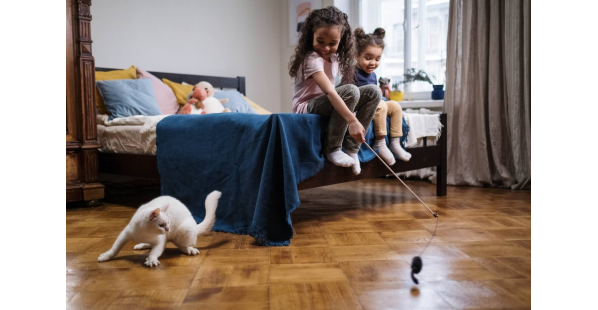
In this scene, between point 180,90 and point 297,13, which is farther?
point 297,13

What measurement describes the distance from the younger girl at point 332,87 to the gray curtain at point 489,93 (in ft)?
4.55

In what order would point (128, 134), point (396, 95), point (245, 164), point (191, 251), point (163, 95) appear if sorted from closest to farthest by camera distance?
1. point (191, 251)
2. point (245, 164)
3. point (128, 134)
4. point (163, 95)
5. point (396, 95)

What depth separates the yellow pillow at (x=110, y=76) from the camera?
274 cm

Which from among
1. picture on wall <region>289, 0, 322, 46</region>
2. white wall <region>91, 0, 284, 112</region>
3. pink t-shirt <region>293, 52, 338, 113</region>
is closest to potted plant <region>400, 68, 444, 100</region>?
picture on wall <region>289, 0, 322, 46</region>

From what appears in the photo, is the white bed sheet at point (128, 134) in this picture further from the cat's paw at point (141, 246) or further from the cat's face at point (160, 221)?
the cat's face at point (160, 221)

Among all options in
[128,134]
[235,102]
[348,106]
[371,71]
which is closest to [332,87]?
[348,106]

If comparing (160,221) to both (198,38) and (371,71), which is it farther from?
(198,38)

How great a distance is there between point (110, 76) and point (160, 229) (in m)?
1.87

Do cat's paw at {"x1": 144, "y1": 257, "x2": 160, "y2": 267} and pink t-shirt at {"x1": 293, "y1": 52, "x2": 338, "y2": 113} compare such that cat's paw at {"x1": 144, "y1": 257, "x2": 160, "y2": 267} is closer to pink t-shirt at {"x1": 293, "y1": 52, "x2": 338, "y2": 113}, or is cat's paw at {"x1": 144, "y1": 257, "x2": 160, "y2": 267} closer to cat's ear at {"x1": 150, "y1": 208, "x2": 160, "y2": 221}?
cat's ear at {"x1": 150, "y1": 208, "x2": 160, "y2": 221}

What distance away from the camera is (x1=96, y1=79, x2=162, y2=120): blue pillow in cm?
267

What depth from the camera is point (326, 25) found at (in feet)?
5.90

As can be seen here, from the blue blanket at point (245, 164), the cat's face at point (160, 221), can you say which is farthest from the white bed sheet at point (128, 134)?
the cat's face at point (160, 221)

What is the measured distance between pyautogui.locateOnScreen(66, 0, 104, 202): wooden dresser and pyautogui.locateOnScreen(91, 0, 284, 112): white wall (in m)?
0.68
